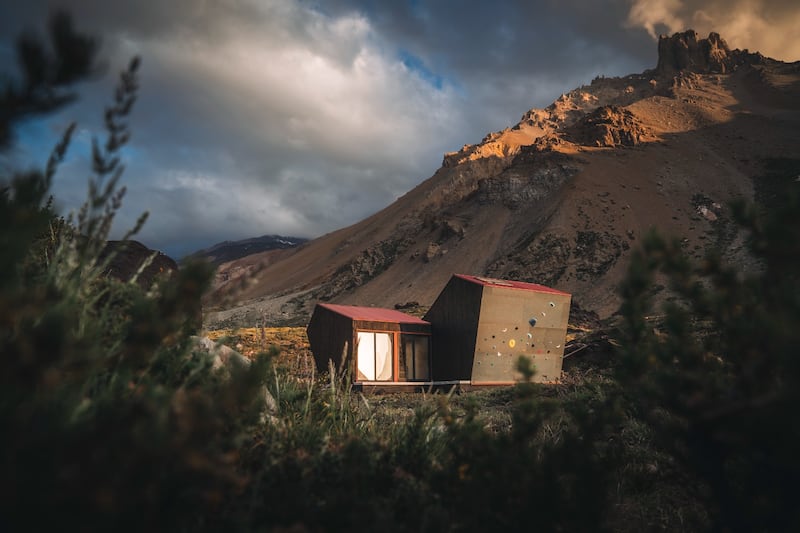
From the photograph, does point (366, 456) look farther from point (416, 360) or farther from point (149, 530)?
point (416, 360)

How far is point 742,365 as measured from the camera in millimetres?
2271

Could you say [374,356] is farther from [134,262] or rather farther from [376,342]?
[134,262]

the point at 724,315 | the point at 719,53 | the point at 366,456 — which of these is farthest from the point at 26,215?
the point at 719,53

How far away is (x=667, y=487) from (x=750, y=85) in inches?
4020

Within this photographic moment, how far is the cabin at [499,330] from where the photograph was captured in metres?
17.3

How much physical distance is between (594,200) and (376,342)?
43.3 m

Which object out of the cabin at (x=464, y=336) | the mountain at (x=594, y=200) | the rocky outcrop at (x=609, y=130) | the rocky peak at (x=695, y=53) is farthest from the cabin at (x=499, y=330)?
the rocky peak at (x=695, y=53)

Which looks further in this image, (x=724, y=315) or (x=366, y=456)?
(x=366, y=456)

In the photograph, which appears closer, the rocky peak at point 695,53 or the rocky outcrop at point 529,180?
the rocky outcrop at point 529,180

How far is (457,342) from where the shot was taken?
18.1 metres

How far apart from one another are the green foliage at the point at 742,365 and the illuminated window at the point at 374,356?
14547mm

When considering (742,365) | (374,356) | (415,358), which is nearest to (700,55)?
(415,358)

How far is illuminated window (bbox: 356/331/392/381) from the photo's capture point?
55.7 ft

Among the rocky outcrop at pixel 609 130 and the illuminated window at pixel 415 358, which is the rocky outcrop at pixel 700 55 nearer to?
the rocky outcrop at pixel 609 130
